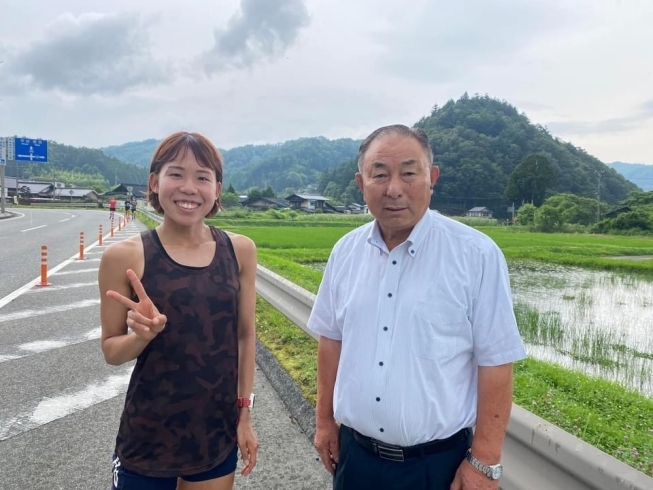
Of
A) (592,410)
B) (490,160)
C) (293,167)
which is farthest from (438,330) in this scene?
(293,167)

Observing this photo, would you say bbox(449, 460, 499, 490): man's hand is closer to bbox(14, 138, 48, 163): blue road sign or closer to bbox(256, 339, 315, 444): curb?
bbox(256, 339, 315, 444): curb

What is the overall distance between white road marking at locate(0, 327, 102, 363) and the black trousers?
4184 millimetres

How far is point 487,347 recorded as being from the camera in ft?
5.31

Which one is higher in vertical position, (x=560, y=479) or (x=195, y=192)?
(x=195, y=192)

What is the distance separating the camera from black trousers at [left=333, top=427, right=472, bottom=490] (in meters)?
1.69

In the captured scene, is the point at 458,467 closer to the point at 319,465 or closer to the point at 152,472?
the point at 152,472

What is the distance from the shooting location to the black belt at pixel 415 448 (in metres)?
1.69

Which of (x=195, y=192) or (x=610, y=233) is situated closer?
(x=195, y=192)

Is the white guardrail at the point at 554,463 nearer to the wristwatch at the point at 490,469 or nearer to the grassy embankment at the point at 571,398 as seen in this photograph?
the wristwatch at the point at 490,469

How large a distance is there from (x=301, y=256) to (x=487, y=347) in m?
15.1

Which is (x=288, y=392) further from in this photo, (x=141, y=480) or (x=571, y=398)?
(x=141, y=480)

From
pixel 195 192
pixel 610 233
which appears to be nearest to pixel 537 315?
pixel 195 192

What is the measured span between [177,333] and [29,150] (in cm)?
4042

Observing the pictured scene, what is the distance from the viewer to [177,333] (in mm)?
1688
